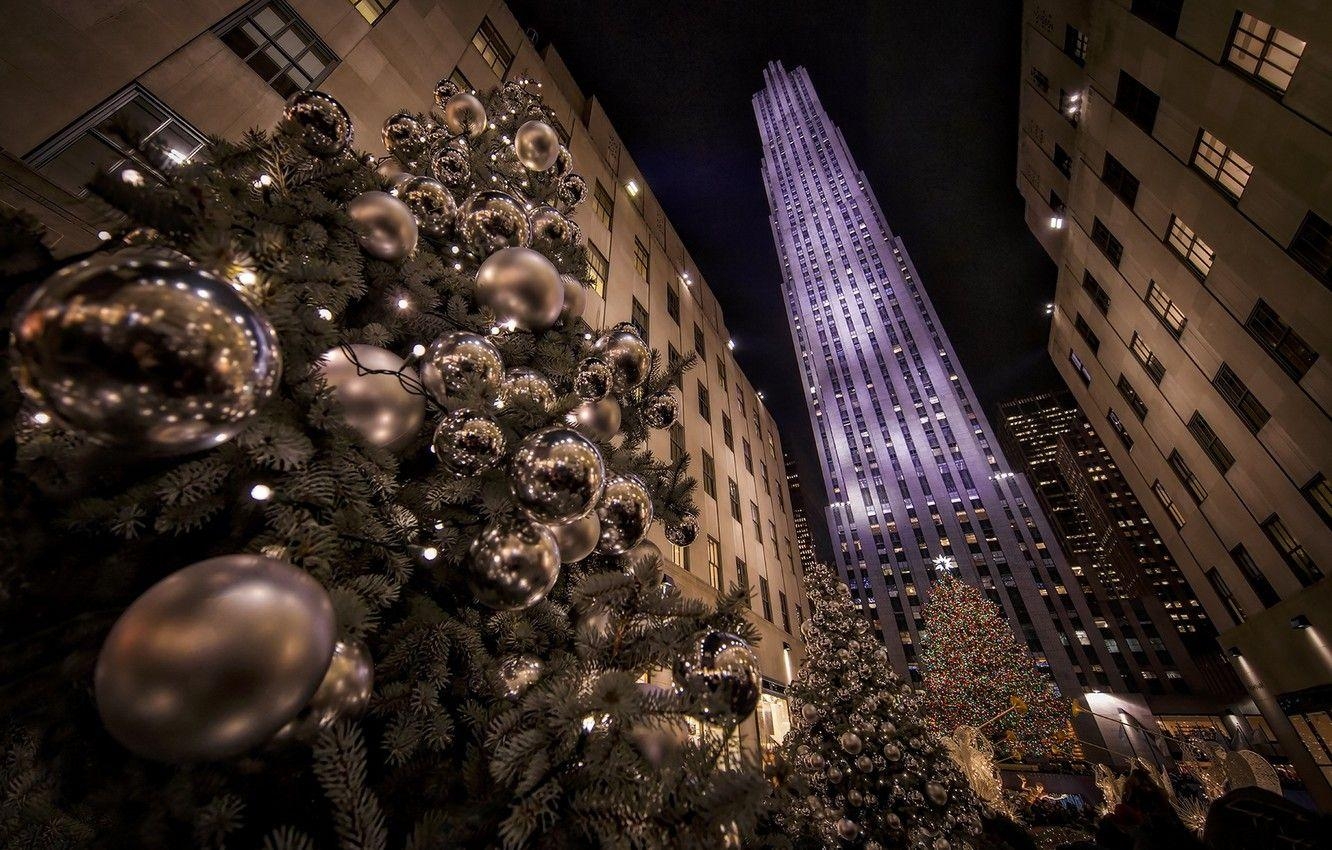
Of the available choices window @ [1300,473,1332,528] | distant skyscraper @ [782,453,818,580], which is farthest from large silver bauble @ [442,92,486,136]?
distant skyscraper @ [782,453,818,580]

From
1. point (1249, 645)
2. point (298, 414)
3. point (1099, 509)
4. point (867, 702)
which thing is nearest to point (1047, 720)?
point (1249, 645)

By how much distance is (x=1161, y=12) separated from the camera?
10922 millimetres

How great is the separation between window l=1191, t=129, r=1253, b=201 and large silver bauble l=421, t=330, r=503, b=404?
55.1ft

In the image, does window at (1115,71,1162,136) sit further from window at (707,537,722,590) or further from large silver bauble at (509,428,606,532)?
large silver bauble at (509,428,606,532)

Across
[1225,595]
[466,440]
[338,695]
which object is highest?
[1225,595]

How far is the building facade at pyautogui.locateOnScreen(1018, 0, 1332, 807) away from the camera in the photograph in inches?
368

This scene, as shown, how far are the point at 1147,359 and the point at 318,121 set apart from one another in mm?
22714

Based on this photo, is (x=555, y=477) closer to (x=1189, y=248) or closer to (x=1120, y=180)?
(x=1189, y=248)

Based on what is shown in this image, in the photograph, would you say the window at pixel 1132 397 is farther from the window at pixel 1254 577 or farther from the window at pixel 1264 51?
the window at pixel 1264 51

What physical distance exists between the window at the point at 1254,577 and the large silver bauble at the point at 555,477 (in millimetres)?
21536

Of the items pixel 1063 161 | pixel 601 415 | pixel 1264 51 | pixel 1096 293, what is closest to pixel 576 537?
pixel 601 415

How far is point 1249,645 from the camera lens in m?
14.8

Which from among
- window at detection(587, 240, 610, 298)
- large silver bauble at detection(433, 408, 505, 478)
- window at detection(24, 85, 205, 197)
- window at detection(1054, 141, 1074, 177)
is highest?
window at detection(1054, 141, 1074, 177)

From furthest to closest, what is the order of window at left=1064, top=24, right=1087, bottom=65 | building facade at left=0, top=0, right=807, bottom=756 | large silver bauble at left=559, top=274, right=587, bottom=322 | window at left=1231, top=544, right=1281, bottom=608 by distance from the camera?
window at left=1064, top=24, right=1087, bottom=65, window at left=1231, top=544, right=1281, bottom=608, building facade at left=0, top=0, right=807, bottom=756, large silver bauble at left=559, top=274, right=587, bottom=322
